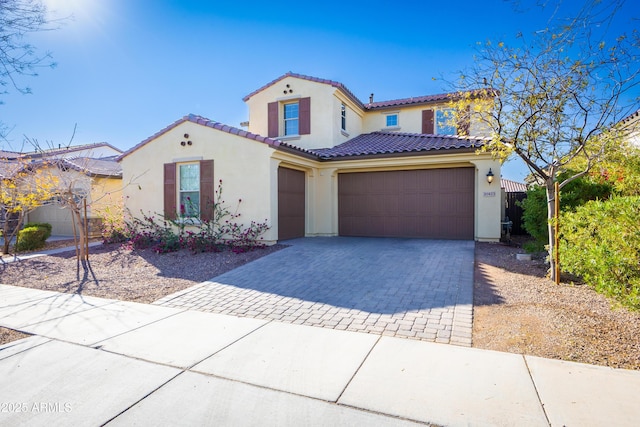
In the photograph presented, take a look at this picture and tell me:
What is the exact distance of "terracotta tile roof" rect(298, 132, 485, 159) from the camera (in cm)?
1191

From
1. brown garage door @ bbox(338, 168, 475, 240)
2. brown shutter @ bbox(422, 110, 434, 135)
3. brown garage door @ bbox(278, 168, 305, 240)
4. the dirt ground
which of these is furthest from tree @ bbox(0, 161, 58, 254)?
brown shutter @ bbox(422, 110, 434, 135)

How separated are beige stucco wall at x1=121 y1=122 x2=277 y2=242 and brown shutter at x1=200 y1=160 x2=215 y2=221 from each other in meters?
0.19

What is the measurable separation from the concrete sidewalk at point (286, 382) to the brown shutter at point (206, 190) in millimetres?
7081

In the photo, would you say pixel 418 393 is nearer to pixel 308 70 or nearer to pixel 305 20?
pixel 305 20

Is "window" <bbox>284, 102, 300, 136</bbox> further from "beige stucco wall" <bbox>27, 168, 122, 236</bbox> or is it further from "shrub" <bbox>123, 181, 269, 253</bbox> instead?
"beige stucco wall" <bbox>27, 168, 122, 236</bbox>

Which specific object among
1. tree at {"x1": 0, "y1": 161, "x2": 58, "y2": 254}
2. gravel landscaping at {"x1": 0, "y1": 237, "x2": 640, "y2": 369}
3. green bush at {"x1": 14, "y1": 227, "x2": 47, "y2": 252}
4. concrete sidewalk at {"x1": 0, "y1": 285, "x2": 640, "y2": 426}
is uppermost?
tree at {"x1": 0, "y1": 161, "x2": 58, "y2": 254}

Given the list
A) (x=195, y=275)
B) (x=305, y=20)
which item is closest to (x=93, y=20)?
(x=305, y=20)

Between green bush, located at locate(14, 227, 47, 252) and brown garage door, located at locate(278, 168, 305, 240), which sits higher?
brown garage door, located at locate(278, 168, 305, 240)

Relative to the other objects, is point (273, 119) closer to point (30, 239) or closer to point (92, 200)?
point (92, 200)

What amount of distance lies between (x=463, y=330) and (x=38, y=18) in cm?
701

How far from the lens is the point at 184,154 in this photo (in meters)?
12.2

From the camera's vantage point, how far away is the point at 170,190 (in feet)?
40.5

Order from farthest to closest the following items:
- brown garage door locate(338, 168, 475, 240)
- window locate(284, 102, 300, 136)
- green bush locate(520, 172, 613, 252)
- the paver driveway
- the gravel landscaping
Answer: window locate(284, 102, 300, 136) → brown garage door locate(338, 168, 475, 240) → green bush locate(520, 172, 613, 252) → the paver driveway → the gravel landscaping

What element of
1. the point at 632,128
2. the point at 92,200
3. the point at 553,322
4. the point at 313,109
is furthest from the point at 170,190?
the point at 632,128
